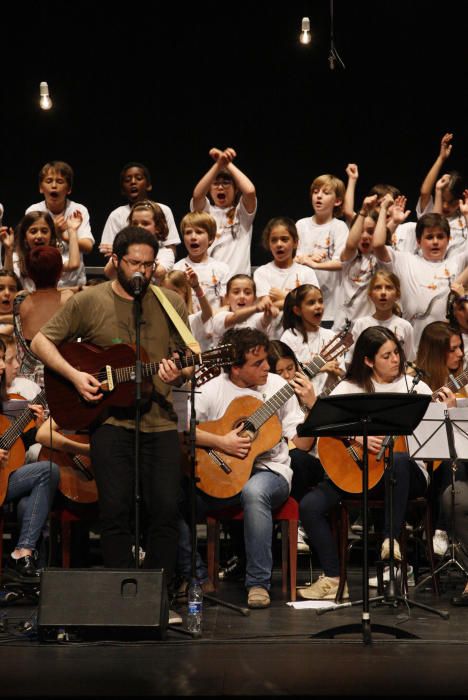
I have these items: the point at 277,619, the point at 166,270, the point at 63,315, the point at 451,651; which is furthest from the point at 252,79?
the point at 451,651

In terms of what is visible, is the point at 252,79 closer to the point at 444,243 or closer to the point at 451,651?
the point at 444,243

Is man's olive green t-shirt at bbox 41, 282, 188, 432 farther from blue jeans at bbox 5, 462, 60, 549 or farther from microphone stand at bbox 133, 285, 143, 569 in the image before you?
blue jeans at bbox 5, 462, 60, 549

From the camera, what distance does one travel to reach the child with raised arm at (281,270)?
25.4ft

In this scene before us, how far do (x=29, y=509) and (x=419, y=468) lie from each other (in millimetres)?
2263

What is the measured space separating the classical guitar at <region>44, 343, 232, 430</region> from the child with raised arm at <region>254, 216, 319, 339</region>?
8.66ft

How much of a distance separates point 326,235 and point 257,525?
326 centimetres

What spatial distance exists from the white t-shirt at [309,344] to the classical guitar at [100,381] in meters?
2.15

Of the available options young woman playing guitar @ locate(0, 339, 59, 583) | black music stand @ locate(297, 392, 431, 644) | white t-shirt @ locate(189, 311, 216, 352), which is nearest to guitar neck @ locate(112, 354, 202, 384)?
black music stand @ locate(297, 392, 431, 644)

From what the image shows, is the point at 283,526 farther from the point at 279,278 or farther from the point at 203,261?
the point at 203,261

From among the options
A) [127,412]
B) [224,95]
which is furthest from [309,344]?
[224,95]

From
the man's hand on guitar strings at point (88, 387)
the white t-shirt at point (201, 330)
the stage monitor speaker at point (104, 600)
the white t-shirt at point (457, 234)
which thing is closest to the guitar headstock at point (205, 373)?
the man's hand on guitar strings at point (88, 387)

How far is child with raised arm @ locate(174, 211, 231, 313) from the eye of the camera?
7777 mm

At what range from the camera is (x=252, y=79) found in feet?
34.2

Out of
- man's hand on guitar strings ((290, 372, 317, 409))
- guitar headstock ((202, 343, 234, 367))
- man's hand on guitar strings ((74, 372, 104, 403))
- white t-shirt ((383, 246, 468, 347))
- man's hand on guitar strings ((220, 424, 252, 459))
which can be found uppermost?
white t-shirt ((383, 246, 468, 347))
